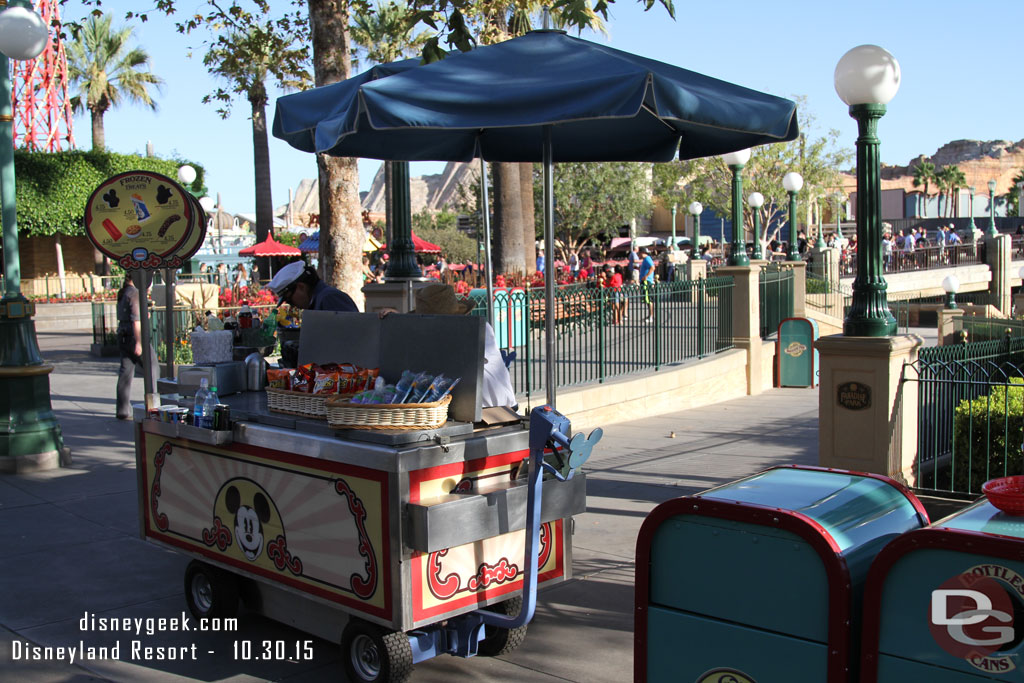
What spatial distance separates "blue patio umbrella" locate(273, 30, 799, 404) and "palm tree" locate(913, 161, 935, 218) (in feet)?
251

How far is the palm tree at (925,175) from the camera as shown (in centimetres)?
7500

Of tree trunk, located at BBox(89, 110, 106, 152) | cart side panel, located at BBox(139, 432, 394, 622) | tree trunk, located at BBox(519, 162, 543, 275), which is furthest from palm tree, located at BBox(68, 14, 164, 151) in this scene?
cart side panel, located at BBox(139, 432, 394, 622)

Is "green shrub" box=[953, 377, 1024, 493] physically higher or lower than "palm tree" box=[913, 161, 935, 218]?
lower

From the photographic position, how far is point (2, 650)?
482 cm

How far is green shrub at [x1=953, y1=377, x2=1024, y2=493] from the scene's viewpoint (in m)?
6.95

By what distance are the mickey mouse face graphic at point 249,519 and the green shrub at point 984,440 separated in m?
5.02

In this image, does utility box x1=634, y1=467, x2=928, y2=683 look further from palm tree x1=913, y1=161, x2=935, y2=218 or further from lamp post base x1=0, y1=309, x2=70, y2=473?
palm tree x1=913, y1=161, x2=935, y2=218

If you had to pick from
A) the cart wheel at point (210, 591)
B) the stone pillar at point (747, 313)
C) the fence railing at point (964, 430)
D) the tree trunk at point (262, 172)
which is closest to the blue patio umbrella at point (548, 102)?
the cart wheel at point (210, 591)

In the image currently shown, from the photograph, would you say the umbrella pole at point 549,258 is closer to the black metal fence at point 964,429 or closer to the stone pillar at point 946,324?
the black metal fence at point 964,429

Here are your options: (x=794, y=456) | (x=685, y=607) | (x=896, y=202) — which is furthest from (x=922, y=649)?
(x=896, y=202)

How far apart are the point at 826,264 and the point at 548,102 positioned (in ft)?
87.6

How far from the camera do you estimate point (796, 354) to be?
16.0 m

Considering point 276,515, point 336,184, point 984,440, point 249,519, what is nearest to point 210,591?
point 249,519

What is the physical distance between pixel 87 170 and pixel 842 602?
3506cm
